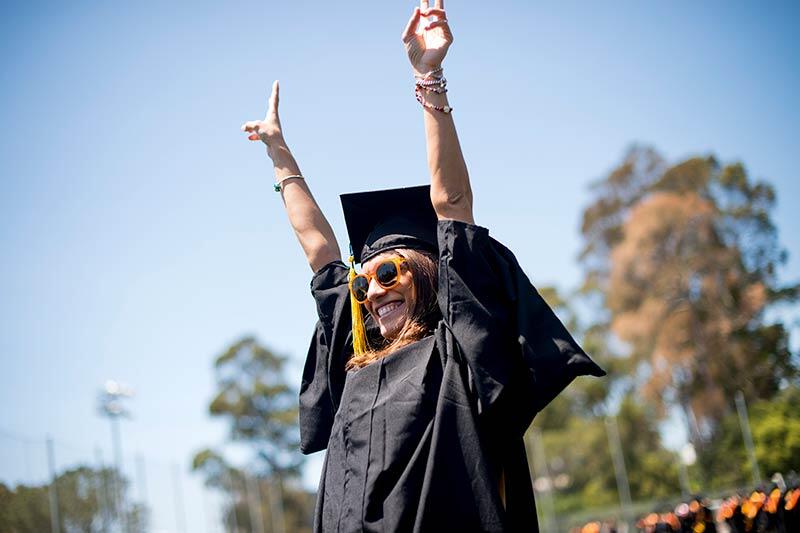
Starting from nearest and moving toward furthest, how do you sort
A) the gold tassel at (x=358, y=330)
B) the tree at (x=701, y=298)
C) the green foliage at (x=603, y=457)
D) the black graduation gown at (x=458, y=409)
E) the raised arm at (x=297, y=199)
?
the black graduation gown at (x=458, y=409) < the gold tassel at (x=358, y=330) < the raised arm at (x=297, y=199) < the tree at (x=701, y=298) < the green foliage at (x=603, y=457)

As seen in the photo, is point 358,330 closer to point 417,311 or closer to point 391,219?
point 417,311

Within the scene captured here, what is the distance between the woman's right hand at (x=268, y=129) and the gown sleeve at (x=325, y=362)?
25.3 inches

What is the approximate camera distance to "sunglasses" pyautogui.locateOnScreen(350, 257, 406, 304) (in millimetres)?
2877

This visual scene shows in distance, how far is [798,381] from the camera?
2928 cm

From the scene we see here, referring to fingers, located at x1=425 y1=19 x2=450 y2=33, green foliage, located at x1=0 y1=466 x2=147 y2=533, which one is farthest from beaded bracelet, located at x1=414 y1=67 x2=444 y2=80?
green foliage, located at x1=0 y1=466 x2=147 y2=533

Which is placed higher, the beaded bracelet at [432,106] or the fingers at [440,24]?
the fingers at [440,24]

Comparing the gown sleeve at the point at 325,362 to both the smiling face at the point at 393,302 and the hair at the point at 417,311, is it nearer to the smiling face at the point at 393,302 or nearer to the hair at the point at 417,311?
the hair at the point at 417,311

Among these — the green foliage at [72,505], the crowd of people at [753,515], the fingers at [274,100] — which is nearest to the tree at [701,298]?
the crowd of people at [753,515]

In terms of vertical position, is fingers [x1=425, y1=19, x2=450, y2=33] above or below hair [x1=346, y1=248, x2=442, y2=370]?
above

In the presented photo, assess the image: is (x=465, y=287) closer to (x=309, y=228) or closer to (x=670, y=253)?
(x=309, y=228)

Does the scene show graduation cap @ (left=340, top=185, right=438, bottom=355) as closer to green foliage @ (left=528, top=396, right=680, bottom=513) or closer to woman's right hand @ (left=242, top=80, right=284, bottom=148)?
woman's right hand @ (left=242, top=80, right=284, bottom=148)

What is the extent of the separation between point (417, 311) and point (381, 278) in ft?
0.57

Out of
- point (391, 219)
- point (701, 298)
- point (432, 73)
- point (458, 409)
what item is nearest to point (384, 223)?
point (391, 219)

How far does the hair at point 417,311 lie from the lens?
2834 millimetres
